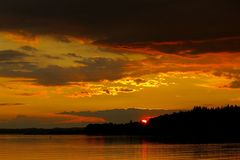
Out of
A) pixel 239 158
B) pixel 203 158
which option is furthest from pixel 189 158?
pixel 239 158

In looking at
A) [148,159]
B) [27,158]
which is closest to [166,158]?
[148,159]

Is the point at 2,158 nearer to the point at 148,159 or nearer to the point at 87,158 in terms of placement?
the point at 87,158

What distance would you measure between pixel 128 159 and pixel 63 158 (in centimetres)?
1046

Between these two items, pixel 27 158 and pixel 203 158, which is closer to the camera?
pixel 203 158

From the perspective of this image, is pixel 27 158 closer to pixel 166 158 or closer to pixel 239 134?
pixel 166 158

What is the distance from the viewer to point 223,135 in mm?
199875

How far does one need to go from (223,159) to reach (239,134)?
127 metres

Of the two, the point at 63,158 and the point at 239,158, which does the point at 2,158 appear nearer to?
the point at 63,158

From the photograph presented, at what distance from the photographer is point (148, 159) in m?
76.9

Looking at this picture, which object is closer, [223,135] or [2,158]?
[2,158]

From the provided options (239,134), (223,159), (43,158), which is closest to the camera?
(223,159)

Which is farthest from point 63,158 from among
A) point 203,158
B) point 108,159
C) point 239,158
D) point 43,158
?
point 239,158

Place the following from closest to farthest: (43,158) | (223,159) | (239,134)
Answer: (223,159), (43,158), (239,134)

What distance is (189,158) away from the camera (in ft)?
248
